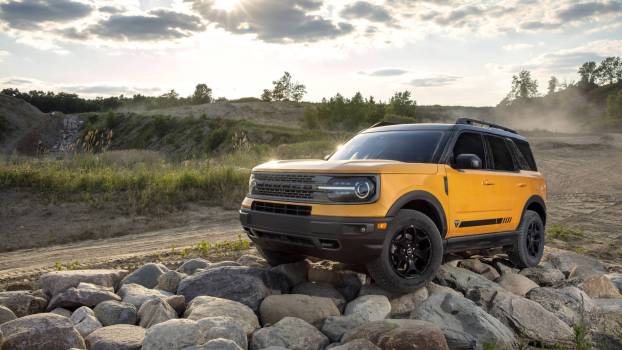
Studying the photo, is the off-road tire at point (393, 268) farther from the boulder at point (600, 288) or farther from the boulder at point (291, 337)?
the boulder at point (600, 288)

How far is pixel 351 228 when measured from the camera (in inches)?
204

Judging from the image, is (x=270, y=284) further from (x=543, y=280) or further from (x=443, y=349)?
(x=543, y=280)

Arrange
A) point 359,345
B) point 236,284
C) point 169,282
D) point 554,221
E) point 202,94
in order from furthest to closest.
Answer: point 202,94 → point 554,221 → point 169,282 → point 236,284 → point 359,345

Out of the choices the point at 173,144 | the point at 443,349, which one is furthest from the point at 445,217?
the point at 173,144

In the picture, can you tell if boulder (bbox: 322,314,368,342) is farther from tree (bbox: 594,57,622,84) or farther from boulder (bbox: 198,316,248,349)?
tree (bbox: 594,57,622,84)

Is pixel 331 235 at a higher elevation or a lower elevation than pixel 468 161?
lower

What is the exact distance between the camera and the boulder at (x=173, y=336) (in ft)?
14.2

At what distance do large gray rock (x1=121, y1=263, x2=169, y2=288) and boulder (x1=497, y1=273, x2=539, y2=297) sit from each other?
15.4 ft

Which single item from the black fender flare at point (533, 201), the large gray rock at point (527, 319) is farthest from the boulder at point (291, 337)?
the black fender flare at point (533, 201)

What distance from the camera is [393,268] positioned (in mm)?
5566

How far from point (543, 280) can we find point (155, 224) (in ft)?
Answer: 27.2

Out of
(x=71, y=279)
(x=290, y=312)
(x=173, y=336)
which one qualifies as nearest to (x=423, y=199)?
(x=290, y=312)

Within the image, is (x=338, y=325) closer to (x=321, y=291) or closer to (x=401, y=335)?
(x=401, y=335)

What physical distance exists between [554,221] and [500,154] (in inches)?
275
